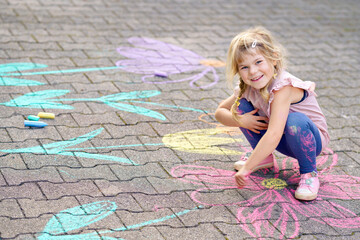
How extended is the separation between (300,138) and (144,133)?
3.57 ft

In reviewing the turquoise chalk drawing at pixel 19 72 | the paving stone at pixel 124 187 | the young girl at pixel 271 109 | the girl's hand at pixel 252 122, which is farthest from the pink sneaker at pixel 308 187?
the turquoise chalk drawing at pixel 19 72

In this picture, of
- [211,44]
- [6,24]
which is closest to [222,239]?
[211,44]

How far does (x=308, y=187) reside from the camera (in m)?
2.96

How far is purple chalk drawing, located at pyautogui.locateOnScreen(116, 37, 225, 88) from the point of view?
4.43 metres

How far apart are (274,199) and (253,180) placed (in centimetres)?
22

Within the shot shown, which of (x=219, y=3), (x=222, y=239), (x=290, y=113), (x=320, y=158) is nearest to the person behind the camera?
(x=222, y=239)

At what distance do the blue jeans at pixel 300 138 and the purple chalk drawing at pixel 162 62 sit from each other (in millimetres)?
1349

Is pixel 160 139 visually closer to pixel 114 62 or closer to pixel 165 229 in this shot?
pixel 165 229

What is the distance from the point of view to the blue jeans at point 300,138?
9.39 ft

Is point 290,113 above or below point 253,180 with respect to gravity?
above

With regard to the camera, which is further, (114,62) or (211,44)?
(211,44)

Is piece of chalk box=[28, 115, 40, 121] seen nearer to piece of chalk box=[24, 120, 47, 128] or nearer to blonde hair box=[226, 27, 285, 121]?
piece of chalk box=[24, 120, 47, 128]

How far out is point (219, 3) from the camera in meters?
6.71

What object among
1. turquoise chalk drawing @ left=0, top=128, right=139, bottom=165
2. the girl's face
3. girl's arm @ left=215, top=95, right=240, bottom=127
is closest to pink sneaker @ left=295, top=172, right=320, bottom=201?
girl's arm @ left=215, top=95, right=240, bottom=127
